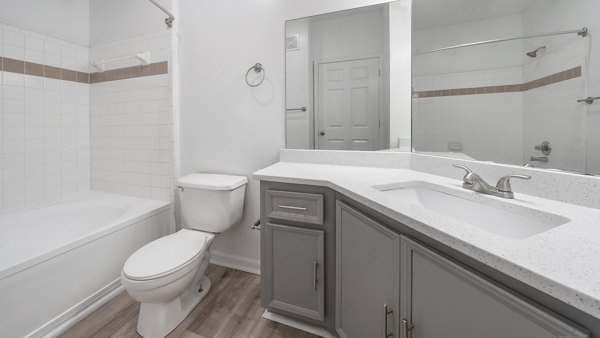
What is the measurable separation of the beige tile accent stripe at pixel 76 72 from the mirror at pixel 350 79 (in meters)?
1.14

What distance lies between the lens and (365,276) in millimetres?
966

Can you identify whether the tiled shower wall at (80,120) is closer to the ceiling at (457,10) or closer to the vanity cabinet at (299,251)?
the vanity cabinet at (299,251)

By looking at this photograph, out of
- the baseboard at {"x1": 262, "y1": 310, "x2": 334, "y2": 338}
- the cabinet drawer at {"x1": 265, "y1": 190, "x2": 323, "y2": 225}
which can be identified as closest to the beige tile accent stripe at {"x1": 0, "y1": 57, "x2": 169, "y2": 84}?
the cabinet drawer at {"x1": 265, "y1": 190, "x2": 323, "y2": 225}

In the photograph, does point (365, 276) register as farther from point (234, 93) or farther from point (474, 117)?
point (234, 93)

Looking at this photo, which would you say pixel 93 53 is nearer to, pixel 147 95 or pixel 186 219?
pixel 147 95

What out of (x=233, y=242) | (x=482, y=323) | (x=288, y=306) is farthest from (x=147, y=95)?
(x=482, y=323)

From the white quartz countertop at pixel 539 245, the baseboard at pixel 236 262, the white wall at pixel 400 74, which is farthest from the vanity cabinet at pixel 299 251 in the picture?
the white wall at pixel 400 74

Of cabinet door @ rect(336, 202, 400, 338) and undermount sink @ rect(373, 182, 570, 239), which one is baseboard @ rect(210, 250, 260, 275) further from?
undermount sink @ rect(373, 182, 570, 239)

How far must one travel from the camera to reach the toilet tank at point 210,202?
1.66 meters

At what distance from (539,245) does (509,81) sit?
0.76 metres

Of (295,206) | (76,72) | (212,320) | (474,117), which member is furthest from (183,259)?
(76,72)

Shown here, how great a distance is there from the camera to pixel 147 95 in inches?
82.1

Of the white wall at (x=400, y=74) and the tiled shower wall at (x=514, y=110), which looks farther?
the white wall at (x=400, y=74)

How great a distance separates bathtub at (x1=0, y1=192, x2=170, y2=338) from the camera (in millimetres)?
1191
